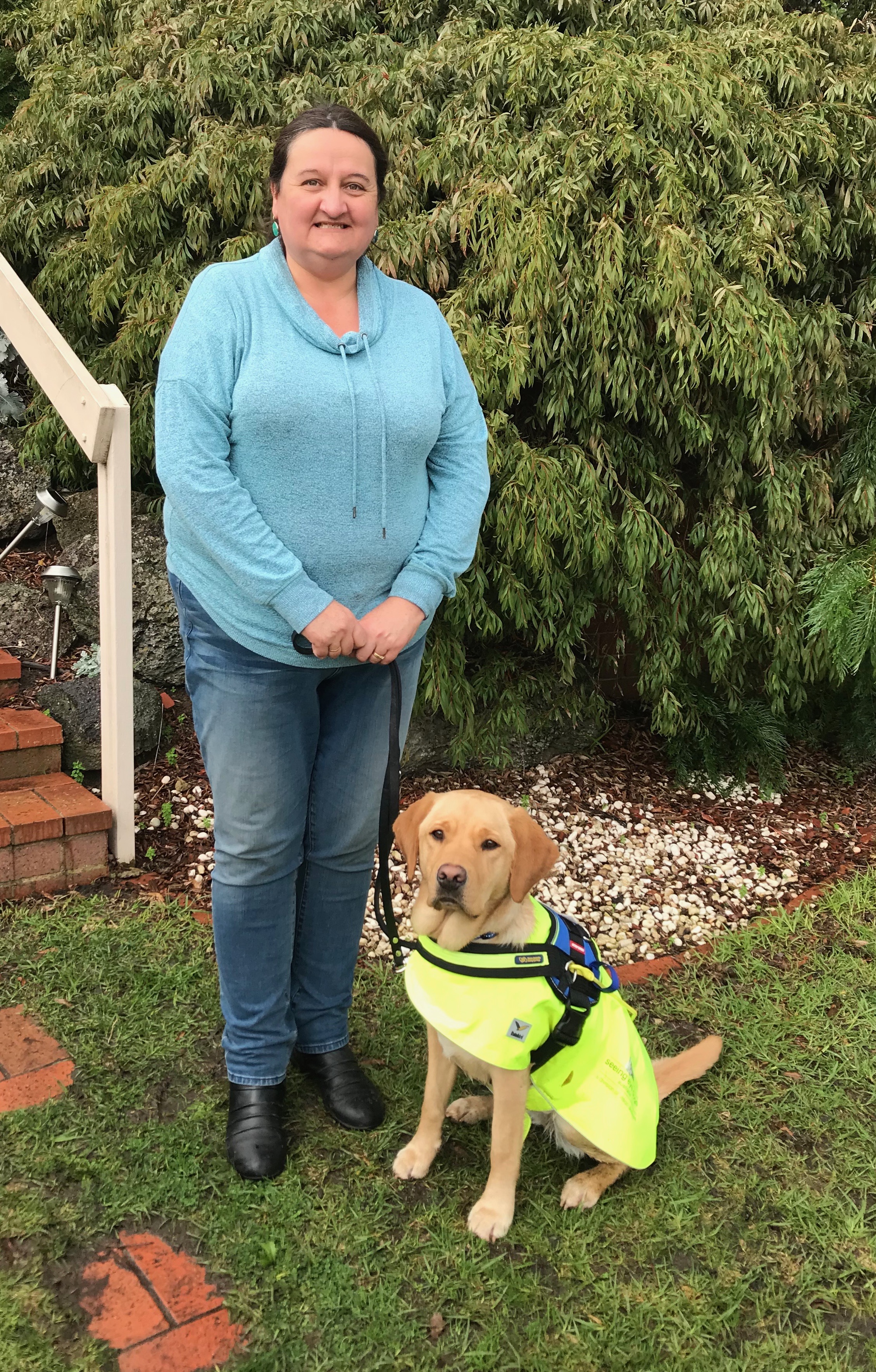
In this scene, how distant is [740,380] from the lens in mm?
4113

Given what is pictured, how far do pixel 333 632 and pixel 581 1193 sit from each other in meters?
1.44

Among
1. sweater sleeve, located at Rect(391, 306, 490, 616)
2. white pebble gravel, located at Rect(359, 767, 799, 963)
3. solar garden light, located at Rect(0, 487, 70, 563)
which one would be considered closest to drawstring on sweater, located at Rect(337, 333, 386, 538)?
sweater sleeve, located at Rect(391, 306, 490, 616)

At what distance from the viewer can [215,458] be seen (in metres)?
2.16

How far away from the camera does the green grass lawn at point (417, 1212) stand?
85.1 inches

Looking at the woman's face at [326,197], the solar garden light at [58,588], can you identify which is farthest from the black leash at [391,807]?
the solar garden light at [58,588]

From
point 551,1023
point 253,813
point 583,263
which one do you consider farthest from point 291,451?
point 583,263

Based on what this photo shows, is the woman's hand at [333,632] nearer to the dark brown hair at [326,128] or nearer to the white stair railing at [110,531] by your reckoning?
the dark brown hair at [326,128]

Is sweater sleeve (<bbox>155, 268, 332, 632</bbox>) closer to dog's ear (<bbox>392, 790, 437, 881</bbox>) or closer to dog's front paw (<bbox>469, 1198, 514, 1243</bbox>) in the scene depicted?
dog's ear (<bbox>392, 790, 437, 881</bbox>)

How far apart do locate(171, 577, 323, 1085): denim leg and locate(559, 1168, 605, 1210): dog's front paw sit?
0.73m

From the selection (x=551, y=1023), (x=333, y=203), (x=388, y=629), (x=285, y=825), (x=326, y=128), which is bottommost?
(x=551, y=1023)

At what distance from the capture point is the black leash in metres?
2.49

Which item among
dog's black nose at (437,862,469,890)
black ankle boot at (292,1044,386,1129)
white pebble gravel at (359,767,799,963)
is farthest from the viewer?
white pebble gravel at (359,767,799,963)

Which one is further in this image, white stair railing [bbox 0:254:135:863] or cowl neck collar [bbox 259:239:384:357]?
white stair railing [bbox 0:254:135:863]

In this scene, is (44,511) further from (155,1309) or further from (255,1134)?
(155,1309)
